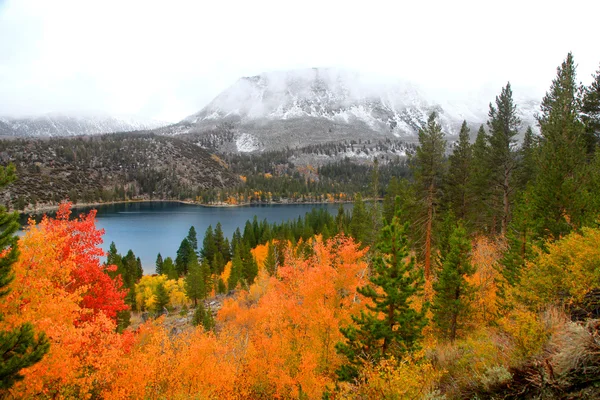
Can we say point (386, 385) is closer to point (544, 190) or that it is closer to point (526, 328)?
point (526, 328)

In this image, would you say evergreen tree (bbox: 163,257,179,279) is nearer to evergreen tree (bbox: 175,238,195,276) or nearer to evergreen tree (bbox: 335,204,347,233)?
evergreen tree (bbox: 175,238,195,276)

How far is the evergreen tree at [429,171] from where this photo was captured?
83.0ft

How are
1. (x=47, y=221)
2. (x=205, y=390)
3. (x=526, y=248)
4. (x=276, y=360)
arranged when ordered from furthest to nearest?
(x=276, y=360) → (x=526, y=248) → (x=205, y=390) → (x=47, y=221)

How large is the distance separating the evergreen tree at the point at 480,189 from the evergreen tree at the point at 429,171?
8267 millimetres

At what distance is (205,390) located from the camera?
15.5 m

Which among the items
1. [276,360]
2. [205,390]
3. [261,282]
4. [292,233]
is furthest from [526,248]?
[292,233]

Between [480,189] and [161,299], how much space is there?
4964 centimetres

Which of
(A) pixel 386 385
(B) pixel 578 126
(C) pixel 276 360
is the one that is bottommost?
(C) pixel 276 360

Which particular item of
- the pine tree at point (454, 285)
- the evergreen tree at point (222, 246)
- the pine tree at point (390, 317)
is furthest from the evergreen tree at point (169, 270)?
the pine tree at point (390, 317)

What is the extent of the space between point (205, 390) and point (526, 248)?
18.6 meters

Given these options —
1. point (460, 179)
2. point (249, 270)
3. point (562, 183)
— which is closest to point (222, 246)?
point (249, 270)

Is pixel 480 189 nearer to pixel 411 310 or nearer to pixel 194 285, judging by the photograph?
pixel 411 310

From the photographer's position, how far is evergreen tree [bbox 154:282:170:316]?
177ft

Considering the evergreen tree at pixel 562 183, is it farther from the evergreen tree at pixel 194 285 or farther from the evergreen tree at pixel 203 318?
the evergreen tree at pixel 194 285
